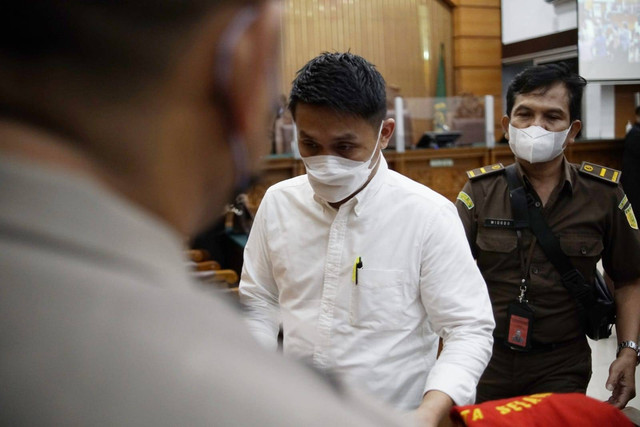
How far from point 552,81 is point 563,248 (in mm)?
589

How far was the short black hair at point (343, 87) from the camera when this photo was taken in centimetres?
152

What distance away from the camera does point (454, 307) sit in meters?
1.40

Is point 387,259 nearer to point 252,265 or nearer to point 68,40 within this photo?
point 252,265

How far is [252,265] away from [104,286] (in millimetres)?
1336

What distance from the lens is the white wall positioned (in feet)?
36.0

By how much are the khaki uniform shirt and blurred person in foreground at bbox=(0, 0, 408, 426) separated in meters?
1.75

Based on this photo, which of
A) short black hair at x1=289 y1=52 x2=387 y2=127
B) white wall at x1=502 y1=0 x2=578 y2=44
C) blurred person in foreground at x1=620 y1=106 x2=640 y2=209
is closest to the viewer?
short black hair at x1=289 y1=52 x2=387 y2=127

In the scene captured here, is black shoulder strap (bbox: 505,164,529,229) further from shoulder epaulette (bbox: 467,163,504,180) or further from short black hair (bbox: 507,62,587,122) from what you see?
short black hair (bbox: 507,62,587,122)

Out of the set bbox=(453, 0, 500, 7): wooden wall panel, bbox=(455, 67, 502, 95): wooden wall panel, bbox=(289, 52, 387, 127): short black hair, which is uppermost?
bbox=(453, 0, 500, 7): wooden wall panel

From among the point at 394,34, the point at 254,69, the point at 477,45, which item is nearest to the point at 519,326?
the point at 254,69

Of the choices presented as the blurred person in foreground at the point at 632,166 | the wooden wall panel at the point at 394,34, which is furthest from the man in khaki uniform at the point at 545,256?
the wooden wall panel at the point at 394,34

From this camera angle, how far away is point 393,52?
498 inches

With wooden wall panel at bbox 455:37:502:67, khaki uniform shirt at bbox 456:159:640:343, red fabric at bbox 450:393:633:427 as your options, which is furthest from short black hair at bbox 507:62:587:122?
wooden wall panel at bbox 455:37:502:67

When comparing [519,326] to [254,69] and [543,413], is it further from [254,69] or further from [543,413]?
[254,69]
